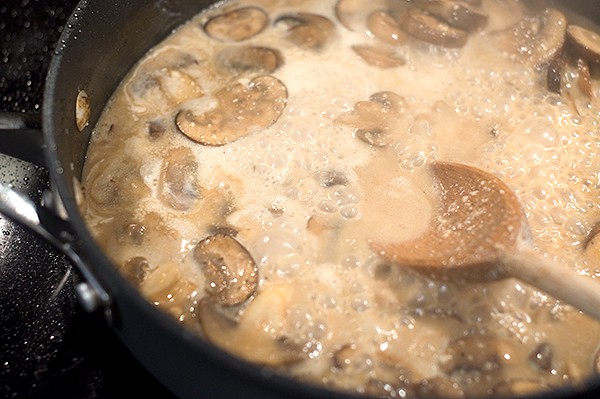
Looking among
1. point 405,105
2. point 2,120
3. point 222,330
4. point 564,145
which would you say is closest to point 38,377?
point 222,330

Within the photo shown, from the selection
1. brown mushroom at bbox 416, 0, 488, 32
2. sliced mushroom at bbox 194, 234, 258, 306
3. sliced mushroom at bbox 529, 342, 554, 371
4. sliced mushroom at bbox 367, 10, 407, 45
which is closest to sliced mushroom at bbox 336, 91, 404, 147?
sliced mushroom at bbox 367, 10, 407, 45

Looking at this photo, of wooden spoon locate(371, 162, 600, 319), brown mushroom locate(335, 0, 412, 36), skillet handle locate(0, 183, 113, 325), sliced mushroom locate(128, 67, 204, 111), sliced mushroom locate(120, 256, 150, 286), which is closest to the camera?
skillet handle locate(0, 183, 113, 325)

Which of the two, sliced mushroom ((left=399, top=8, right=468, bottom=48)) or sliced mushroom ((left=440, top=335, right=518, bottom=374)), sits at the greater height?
sliced mushroom ((left=399, top=8, right=468, bottom=48))

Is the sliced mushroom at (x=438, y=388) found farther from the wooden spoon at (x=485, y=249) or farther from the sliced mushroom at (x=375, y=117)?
the sliced mushroom at (x=375, y=117)

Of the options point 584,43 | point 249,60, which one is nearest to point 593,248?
point 584,43

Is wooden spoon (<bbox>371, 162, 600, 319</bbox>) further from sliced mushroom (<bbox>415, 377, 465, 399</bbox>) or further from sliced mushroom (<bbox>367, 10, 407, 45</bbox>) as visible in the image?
sliced mushroom (<bbox>367, 10, 407, 45</bbox>)
